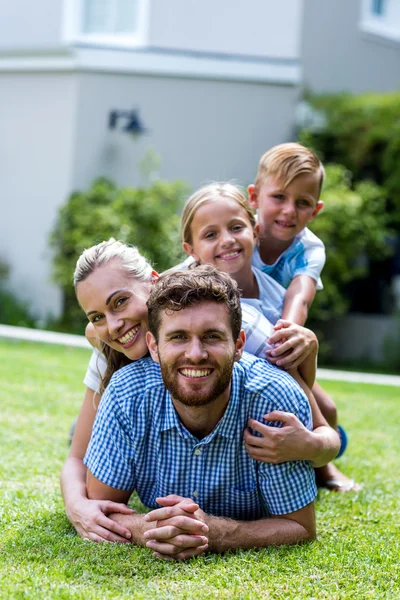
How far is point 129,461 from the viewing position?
3451 millimetres

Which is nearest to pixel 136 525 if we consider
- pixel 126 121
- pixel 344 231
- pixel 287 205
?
pixel 287 205

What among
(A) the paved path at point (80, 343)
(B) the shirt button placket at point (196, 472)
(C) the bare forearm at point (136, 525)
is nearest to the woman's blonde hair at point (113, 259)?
(B) the shirt button placket at point (196, 472)

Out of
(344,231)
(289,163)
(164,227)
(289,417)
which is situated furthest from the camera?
(344,231)

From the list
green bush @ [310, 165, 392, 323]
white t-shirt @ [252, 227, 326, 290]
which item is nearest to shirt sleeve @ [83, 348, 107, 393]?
white t-shirt @ [252, 227, 326, 290]

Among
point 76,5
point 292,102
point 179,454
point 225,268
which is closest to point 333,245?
point 292,102

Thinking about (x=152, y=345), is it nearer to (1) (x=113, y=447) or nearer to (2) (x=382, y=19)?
(1) (x=113, y=447)

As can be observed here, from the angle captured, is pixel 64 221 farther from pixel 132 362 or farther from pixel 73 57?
pixel 132 362

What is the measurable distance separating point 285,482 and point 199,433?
0.38 metres

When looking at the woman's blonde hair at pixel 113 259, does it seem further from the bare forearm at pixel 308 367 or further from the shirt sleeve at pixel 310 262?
the shirt sleeve at pixel 310 262

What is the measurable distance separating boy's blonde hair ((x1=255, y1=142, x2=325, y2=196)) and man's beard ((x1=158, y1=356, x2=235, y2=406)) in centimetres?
145

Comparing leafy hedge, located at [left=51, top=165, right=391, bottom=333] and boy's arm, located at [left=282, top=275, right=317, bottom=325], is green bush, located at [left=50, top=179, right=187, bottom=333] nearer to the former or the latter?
leafy hedge, located at [left=51, top=165, right=391, bottom=333]

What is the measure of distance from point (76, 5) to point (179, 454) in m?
11.1

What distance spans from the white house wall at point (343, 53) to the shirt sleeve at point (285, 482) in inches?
417

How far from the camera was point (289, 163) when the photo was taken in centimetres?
438
